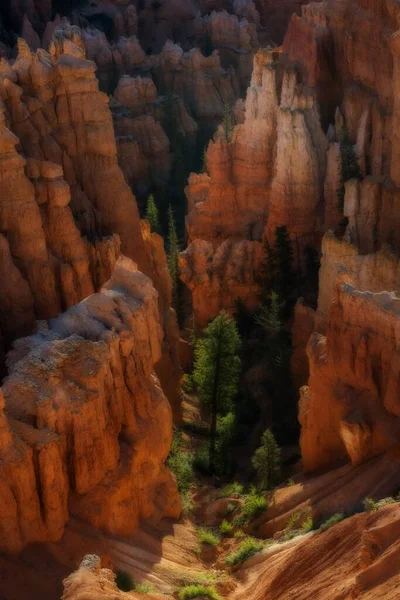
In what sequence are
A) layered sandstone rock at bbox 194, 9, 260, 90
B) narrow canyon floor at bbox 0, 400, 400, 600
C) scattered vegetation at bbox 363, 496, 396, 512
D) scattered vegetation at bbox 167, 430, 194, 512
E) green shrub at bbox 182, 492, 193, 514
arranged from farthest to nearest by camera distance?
layered sandstone rock at bbox 194, 9, 260, 90
scattered vegetation at bbox 167, 430, 194, 512
green shrub at bbox 182, 492, 193, 514
scattered vegetation at bbox 363, 496, 396, 512
narrow canyon floor at bbox 0, 400, 400, 600

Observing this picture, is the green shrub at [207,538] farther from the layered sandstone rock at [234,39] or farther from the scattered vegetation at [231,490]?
the layered sandstone rock at [234,39]

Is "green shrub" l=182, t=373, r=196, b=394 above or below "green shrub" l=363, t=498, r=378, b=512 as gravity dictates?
below

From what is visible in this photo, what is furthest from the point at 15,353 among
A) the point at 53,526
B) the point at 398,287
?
the point at 398,287

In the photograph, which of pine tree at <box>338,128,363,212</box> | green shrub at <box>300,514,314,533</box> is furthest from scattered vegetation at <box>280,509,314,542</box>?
pine tree at <box>338,128,363,212</box>

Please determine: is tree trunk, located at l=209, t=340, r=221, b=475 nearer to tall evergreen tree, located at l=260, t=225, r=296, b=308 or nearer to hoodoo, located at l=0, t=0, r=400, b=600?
hoodoo, located at l=0, t=0, r=400, b=600

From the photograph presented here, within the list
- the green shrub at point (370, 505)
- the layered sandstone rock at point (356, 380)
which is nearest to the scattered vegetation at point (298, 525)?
the layered sandstone rock at point (356, 380)

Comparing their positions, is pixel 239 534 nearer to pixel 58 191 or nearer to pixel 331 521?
pixel 331 521

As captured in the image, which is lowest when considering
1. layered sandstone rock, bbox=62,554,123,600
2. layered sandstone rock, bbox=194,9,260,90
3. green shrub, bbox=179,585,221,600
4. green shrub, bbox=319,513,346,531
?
green shrub, bbox=179,585,221,600
